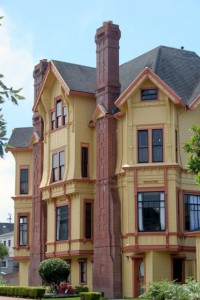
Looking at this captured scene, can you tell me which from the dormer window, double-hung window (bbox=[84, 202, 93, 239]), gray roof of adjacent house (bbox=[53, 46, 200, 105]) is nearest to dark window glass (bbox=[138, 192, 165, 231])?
double-hung window (bbox=[84, 202, 93, 239])

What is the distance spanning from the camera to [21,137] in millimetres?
50156

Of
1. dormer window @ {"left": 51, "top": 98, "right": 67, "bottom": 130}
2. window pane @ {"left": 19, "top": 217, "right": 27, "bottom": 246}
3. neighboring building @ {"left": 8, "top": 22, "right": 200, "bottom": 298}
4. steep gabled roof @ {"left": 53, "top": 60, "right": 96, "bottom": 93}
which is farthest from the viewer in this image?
window pane @ {"left": 19, "top": 217, "right": 27, "bottom": 246}

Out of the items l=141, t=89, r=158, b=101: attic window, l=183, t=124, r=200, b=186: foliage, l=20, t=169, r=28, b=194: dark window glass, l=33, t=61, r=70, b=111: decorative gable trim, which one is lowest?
l=183, t=124, r=200, b=186: foliage

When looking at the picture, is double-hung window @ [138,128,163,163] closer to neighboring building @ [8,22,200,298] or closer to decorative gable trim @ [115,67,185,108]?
neighboring building @ [8,22,200,298]

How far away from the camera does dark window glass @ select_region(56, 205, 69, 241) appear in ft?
130

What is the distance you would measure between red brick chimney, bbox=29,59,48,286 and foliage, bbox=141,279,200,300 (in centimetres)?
1989

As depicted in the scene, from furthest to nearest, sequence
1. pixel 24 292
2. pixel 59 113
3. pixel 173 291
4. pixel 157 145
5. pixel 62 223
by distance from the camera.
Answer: pixel 59 113 < pixel 62 223 < pixel 157 145 < pixel 24 292 < pixel 173 291

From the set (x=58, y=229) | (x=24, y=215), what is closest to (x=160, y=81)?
(x=58, y=229)

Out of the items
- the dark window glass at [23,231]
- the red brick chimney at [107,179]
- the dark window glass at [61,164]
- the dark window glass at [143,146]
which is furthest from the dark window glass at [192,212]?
the dark window glass at [23,231]

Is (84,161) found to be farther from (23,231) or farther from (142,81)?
(23,231)

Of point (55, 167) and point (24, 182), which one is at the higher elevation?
point (55, 167)

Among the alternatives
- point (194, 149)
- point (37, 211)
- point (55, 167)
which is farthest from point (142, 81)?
point (37, 211)

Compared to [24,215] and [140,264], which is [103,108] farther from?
[24,215]

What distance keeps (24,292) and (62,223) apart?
298 inches
